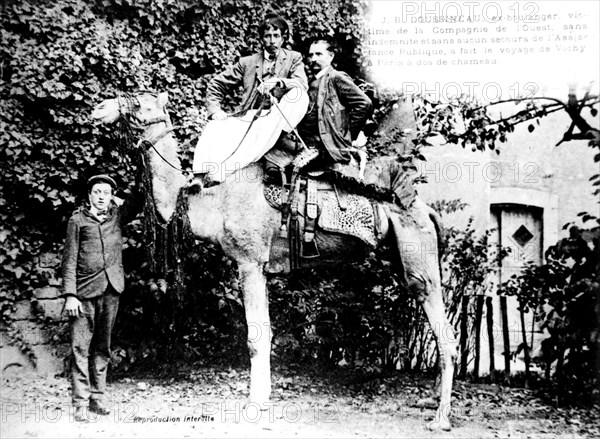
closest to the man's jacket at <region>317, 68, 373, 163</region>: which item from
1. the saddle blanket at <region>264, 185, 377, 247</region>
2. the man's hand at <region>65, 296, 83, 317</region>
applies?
the saddle blanket at <region>264, 185, 377, 247</region>

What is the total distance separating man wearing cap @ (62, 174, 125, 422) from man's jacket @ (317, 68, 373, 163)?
5.73 feet

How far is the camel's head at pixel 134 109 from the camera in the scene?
5.02 meters

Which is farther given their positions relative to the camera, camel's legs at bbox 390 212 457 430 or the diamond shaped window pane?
the diamond shaped window pane

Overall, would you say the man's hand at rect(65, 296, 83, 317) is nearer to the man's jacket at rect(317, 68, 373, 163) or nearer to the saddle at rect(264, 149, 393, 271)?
the saddle at rect(264, 149, 393, 271)

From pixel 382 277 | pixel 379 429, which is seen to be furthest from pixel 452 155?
pixel 379 429

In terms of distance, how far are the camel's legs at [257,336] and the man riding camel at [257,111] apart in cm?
84

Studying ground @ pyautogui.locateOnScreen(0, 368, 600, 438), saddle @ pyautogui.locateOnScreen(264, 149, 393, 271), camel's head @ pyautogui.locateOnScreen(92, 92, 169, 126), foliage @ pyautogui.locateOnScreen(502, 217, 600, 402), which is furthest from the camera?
foliage @ pyautogui.locateOnScreen(502, 217, 600, 402)

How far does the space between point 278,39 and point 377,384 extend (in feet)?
9.89

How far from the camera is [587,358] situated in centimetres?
532

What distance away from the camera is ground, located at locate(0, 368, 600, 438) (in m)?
4.80

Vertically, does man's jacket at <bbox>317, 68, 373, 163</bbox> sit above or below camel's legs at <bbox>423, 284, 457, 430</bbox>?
above

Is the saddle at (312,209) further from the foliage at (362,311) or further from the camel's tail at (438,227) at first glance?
the foliage at (362,311)

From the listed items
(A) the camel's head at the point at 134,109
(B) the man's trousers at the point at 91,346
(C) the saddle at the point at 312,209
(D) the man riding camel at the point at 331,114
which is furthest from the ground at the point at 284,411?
(A) the camel's head at the point at 134,109

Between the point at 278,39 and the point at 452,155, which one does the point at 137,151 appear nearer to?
the point at 278,39
